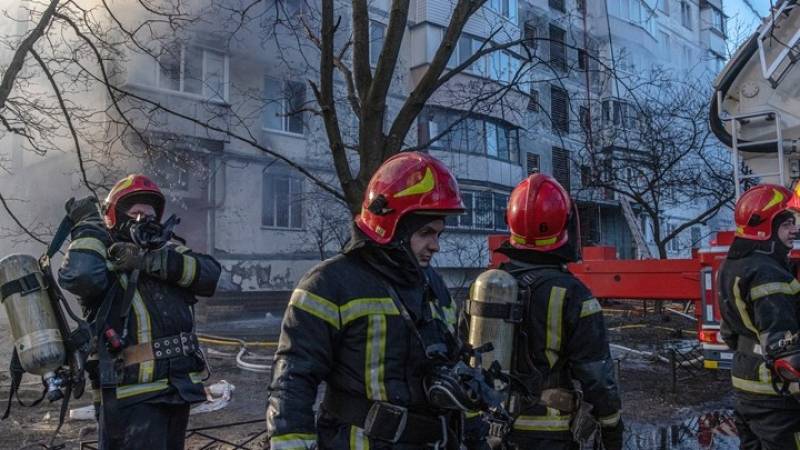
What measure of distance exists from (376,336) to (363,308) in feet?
0.31

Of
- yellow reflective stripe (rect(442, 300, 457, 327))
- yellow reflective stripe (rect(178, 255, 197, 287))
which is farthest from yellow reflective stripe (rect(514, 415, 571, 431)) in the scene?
yellow reflective stripe (rect(178, 255, 197, 287))

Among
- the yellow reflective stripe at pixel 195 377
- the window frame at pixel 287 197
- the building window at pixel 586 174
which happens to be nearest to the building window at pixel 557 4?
the building window at pixel 586 174

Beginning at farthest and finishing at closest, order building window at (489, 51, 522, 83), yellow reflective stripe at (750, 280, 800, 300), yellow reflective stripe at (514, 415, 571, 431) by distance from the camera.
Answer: building window at (489, 51, 522, 83), yellow reflective stripe at (750, 280, 800, 300), yellow reflective stripe at (514, 415, 571, 431)

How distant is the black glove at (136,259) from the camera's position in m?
2.88

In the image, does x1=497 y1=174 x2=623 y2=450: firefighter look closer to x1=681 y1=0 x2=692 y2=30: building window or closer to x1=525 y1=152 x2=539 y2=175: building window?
x1=525 y1=152 x2=539 y2=175: building window

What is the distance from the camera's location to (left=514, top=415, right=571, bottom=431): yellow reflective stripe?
2588mm

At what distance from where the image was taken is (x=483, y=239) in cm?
1983

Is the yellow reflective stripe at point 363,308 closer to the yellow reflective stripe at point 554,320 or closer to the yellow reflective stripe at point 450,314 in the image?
the yellow reflective stripe at point 450,314

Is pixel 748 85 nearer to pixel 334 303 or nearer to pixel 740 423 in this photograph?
pixel 740 423

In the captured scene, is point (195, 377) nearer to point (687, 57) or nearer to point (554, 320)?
point (554, 320)

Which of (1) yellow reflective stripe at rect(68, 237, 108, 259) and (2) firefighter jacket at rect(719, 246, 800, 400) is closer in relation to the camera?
(1) yellow reflective stripe at rect(68, 237, 108, 259)

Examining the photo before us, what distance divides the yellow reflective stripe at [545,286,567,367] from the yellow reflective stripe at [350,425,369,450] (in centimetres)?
109

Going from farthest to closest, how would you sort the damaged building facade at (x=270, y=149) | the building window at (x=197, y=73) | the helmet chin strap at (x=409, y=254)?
the building window at (x=197, y=73) < the damaged building facade at (x=270, y=149) < the helmet chin strap at (x=409, y=254)

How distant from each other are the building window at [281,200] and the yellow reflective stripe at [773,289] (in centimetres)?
1440
